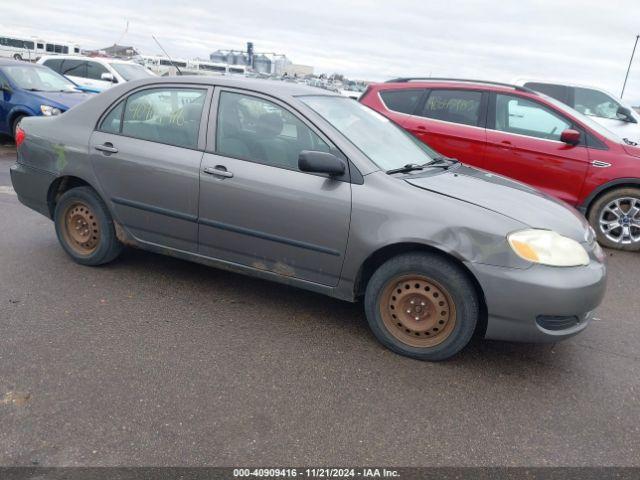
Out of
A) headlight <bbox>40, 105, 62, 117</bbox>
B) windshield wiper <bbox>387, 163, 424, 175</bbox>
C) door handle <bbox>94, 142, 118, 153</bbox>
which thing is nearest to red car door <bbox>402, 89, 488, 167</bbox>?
windshield wiper <bbox>387, 163, 424, 175</bbox>

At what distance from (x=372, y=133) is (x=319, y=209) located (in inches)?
33.6

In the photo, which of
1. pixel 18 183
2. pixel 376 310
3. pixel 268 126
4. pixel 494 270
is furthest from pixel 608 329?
pixel 18 183

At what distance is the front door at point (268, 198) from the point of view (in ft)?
11.6

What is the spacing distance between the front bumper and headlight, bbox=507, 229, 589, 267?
42 millimetres

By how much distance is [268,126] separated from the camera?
383 centimetres

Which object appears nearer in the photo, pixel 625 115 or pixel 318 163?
pixel 318 163

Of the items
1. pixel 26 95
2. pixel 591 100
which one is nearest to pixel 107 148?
pixel 26 95

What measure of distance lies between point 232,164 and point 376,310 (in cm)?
138

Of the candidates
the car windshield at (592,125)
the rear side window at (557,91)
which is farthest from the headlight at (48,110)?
the rear side window at (557,91)

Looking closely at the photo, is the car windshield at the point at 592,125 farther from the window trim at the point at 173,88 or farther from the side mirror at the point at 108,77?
the side mirror at the point at 108,77

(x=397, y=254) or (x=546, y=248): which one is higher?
(x=546, y=248)

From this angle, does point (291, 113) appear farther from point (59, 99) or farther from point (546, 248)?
point (59, 99)

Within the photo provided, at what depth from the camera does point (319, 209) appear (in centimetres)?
352

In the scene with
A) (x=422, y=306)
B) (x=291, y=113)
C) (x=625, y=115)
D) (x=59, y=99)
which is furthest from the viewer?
(x=59, y=99)
